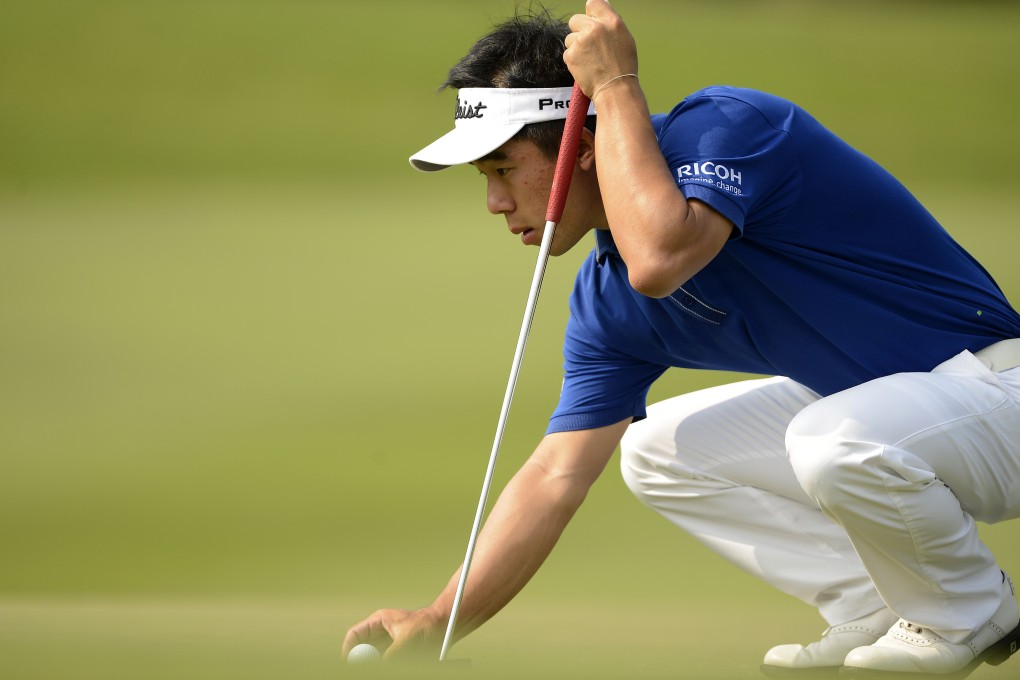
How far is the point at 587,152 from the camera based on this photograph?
82.2 inches

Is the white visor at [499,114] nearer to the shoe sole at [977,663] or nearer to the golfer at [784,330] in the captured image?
the golfer at [784,330]

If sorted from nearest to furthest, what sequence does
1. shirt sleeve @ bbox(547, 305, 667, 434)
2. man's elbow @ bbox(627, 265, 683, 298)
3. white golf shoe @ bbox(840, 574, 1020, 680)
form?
man's elbow @ bbox(627, 265, 683, 298), white golf shoe @ bbox(840, 574, 1020, 680), shirt sleeve @ bbox(547, 305, 667, 434)

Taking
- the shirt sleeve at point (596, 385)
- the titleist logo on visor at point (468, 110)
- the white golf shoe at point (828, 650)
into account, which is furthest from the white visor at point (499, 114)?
the white golf shoe at point (828, 650)

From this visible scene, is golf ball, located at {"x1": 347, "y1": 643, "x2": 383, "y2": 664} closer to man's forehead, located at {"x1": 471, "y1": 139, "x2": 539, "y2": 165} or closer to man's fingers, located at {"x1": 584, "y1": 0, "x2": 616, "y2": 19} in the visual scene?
man's forehead, located at {"x1": 471, "y1": 139, "x2": 539, "y2": 165}

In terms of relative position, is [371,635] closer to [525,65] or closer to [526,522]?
[526,522]

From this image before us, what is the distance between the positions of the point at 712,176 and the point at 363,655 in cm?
84

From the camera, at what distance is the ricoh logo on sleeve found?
1843mm

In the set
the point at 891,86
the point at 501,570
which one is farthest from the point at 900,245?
the point at 891,86

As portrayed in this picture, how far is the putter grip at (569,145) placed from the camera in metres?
1.97

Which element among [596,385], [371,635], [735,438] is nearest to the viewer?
[371,635]

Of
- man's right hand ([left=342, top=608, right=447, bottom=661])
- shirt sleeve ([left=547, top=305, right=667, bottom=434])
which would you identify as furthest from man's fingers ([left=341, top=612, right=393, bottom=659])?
shirt sleeve ([left=547, top=305, right=667, bottom=434])

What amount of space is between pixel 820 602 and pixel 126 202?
5.37m

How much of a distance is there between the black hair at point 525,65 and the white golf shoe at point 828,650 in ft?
2.92

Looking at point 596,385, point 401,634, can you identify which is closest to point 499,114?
point 596,385
